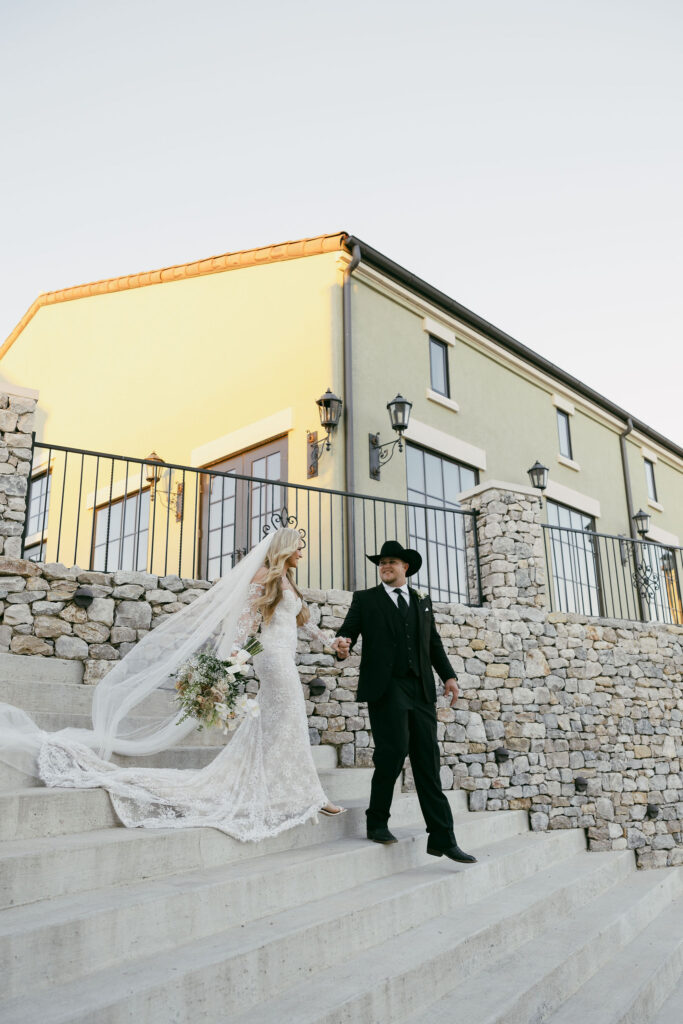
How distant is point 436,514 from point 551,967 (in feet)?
22.6

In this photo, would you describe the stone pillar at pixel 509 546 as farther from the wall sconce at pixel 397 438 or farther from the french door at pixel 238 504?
the french door at pixel 238 504

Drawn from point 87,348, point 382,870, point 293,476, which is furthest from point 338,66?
point 87,348

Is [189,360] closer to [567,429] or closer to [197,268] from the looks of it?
[197,268]

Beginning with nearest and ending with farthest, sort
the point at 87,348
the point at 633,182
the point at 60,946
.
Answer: the point at 60,946, the point at 633,182, the point at 87,348

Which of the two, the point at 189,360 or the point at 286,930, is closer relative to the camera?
the point at 286,930

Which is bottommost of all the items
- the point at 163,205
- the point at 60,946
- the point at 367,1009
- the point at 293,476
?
the point at 367,1009

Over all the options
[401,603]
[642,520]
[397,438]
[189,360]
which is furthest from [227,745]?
[642,520]

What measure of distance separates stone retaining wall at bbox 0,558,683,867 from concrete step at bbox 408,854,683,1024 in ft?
6.20

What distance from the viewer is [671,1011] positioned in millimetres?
4258

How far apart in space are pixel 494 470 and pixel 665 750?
5.17m

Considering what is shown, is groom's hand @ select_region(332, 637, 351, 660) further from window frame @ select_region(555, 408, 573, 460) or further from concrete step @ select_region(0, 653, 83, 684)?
window frame @ select_region(555, 408, 573, 460)

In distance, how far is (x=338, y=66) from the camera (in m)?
6.97

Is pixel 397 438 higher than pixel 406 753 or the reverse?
higher

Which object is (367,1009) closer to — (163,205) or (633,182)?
(633,182)
